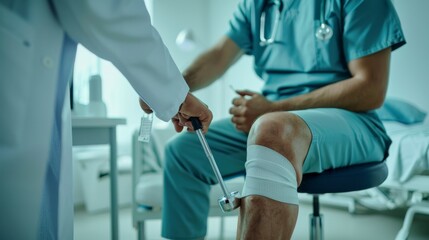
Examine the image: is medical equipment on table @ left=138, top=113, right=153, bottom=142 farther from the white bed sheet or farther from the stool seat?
the white bed sheet

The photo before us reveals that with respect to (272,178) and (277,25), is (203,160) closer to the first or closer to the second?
(272,178)

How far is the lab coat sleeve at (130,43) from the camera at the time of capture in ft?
1.46

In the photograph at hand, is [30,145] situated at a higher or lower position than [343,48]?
lower

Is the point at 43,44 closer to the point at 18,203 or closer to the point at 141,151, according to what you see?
the point at 18,203

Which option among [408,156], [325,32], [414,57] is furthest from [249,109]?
[414,57]

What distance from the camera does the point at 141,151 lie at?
1474 mm

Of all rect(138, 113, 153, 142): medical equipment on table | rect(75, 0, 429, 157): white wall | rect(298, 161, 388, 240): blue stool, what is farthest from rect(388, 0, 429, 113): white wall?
rect(138, 113, 153, 142): medical equipment on table

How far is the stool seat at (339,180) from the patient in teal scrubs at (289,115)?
0.02 meters

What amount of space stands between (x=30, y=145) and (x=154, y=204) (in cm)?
83

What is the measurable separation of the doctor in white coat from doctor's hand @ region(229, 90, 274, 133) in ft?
1.16

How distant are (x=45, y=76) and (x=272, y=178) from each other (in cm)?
37

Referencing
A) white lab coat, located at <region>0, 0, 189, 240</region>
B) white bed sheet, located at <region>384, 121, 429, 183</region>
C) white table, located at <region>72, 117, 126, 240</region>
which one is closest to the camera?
white lab coat, located at <region>0, 0, 189, 240</region>

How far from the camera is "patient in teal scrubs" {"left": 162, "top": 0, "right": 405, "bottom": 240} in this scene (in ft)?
1.85

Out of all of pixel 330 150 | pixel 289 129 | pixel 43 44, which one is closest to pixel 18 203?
pixel 43 44
